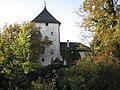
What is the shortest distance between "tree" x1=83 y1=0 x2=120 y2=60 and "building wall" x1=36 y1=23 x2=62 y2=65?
120 ft

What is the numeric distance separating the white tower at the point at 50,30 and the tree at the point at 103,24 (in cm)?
3697

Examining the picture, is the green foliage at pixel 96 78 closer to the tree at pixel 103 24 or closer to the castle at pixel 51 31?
the tree at pixel 103 24

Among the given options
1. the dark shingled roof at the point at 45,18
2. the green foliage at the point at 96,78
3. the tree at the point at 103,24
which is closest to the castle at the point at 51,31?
the dark shingled roof at the point at 45,18

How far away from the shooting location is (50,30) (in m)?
67.4

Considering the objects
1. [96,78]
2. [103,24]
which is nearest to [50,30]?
[103,24]

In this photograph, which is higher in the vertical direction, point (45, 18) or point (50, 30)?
point (45, 18)

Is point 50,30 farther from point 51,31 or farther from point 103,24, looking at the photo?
point 103,24

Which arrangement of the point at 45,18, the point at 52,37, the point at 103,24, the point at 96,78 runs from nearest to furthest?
1. the point at 96,78
2. the point at 103,24
3. the point at 52,37
4. the point at 45,18

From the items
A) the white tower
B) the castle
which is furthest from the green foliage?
the white tower

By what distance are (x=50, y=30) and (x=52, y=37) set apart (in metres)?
1.57

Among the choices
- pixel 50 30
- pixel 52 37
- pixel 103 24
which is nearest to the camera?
pixel 103 24

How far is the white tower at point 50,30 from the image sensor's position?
6600 cm

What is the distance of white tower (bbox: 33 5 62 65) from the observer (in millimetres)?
66000

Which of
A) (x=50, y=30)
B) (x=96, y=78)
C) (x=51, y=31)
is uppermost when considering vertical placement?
(x=50, y=30)
